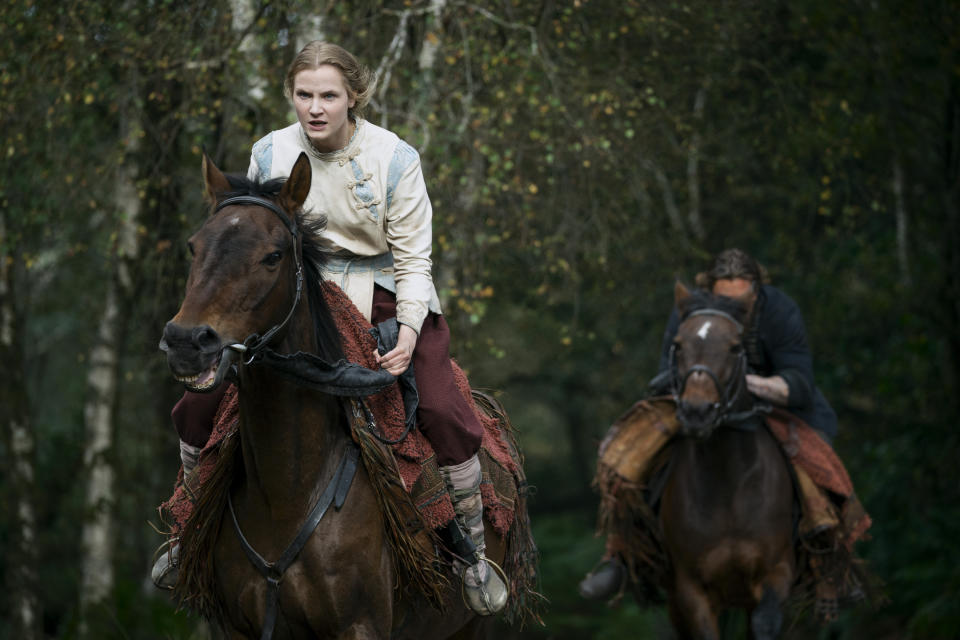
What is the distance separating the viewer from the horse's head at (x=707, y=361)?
655 centimetres

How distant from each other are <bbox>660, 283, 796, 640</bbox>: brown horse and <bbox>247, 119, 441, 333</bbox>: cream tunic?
8.89 ft

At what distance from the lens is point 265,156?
14.7 ft

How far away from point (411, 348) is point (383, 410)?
330 mm

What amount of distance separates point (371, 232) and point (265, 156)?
516 millimetres

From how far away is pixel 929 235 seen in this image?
1311 cm

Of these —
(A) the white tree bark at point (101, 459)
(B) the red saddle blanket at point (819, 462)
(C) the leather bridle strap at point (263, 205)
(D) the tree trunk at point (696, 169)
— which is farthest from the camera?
Answer: (A) the white tree bark at point (101, 459)

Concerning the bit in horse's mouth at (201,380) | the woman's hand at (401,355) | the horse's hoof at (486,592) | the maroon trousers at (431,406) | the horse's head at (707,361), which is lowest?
the horse's hoof at (486,592)

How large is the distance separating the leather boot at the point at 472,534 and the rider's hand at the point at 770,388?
2.82 meters

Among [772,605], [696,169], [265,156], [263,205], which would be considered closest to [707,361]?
[772,605]

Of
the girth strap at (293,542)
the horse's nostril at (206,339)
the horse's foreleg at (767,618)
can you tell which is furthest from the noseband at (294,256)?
the horse's foreleg at (767,618)

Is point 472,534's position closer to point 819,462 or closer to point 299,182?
point 299,182

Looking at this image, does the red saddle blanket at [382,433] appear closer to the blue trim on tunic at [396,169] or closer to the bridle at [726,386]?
the blue trim on tunic at [396,169]

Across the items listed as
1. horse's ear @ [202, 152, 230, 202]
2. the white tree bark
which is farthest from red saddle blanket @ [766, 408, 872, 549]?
the white tree bark

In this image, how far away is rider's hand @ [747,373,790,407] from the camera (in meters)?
7.09
